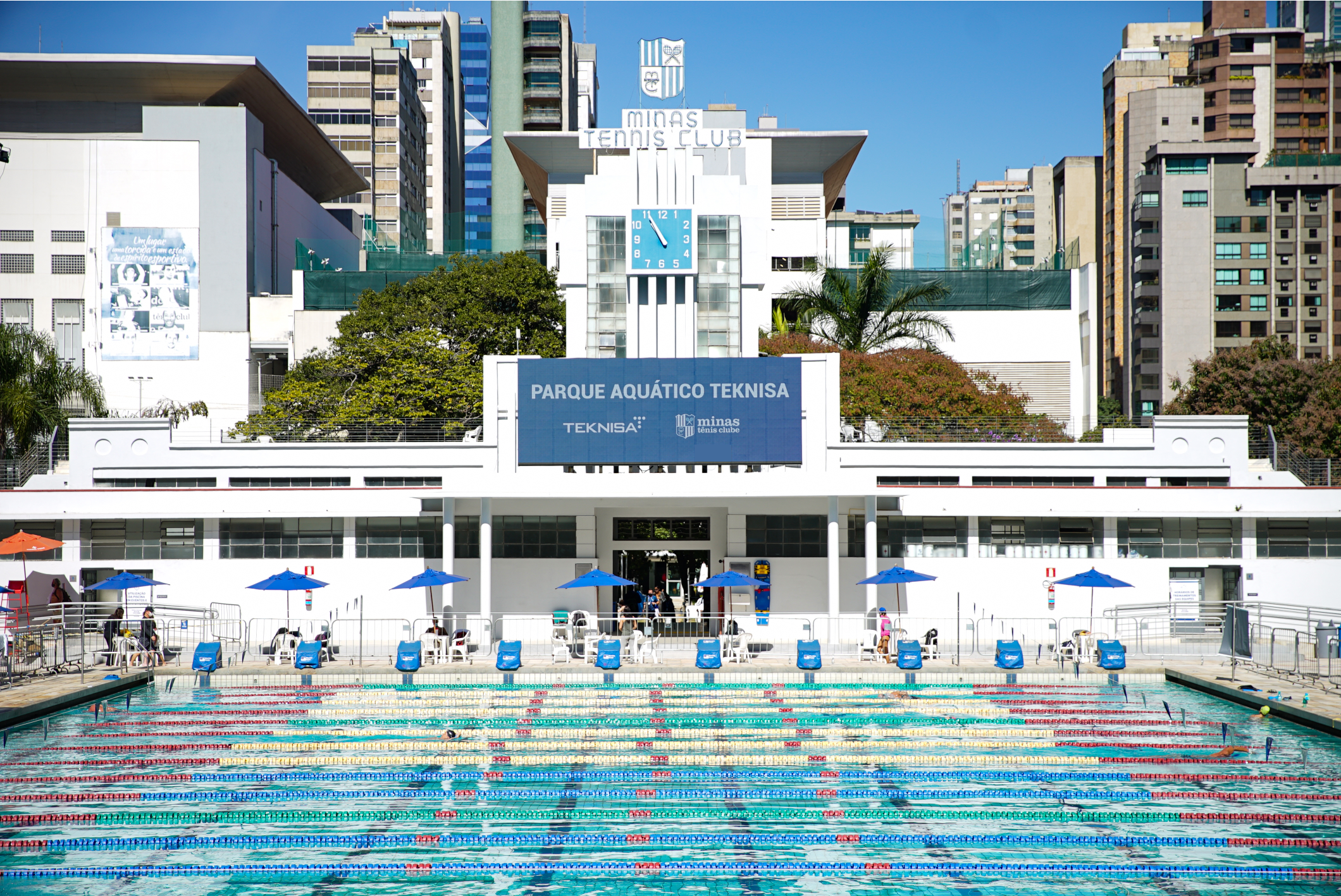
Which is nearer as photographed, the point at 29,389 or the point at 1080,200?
the point at 29,389

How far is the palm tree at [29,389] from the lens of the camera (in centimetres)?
4022

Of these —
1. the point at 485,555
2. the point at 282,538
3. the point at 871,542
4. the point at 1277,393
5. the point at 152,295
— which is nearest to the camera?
the point at 485,555

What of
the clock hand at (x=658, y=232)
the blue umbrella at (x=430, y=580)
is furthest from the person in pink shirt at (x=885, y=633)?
the clock hand at (x=658, y=232)

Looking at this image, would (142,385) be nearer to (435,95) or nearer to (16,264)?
(16,264)

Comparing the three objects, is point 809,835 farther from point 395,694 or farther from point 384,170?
point 384,170

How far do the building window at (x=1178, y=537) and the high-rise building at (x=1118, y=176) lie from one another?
213ft

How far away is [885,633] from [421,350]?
25804 millimetres

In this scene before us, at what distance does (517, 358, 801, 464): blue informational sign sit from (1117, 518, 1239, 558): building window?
31.4ft

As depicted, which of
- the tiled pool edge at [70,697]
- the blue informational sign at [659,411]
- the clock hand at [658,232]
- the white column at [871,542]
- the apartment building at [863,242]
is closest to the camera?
the tiled pool edge at [70,697]

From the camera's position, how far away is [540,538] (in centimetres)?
3033

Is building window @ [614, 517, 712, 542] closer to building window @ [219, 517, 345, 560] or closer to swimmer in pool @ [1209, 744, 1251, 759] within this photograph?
building window @ [219, 517, 345, 560]

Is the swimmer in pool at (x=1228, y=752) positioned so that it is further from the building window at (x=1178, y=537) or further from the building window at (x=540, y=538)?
the building window at (x=540, y=538)

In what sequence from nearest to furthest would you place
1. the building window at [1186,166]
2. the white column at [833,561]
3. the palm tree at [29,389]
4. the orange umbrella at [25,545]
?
the orange umbrella at [25,545], the white column at [833,561], the palm tree at [29,389], the building window at [1186,166]

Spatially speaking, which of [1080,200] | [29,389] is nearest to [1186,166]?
[1080,200]
